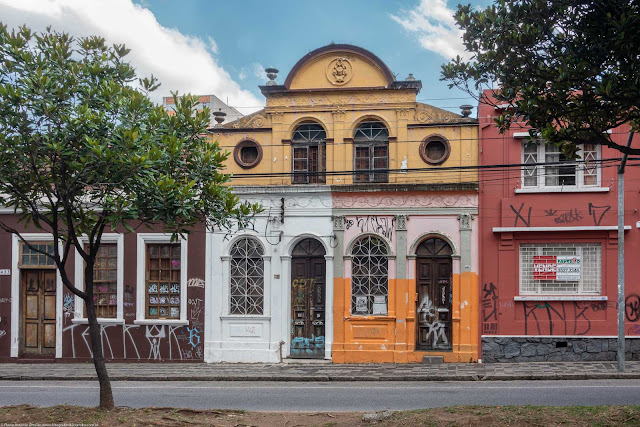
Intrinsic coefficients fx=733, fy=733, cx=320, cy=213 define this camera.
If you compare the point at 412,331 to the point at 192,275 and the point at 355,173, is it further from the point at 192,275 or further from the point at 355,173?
the point at 192,275

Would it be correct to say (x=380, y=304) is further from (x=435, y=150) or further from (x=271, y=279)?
(x=435, y=150)

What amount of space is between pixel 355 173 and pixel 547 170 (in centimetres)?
477

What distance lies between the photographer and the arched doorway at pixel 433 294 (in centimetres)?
1842

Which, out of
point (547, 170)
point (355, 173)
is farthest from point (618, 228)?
point (355, 173)

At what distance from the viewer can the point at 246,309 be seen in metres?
19.1

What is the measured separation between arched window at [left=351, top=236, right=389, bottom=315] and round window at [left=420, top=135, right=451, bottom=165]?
2448 mm

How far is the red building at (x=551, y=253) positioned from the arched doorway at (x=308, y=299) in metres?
4.07

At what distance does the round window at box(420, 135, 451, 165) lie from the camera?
733 inches

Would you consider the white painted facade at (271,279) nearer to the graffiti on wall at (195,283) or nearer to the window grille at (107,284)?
the graffiti on wall at (195,283)

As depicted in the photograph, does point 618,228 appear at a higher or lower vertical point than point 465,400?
higher

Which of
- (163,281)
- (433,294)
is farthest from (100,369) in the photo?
(433,294)

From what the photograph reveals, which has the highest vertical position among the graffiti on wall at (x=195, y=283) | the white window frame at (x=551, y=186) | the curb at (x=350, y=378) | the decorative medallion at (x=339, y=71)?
the decorative medallion at (x=339, y=71)

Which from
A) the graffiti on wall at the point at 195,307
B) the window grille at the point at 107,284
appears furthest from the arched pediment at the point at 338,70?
the window grille at the point at 107,284

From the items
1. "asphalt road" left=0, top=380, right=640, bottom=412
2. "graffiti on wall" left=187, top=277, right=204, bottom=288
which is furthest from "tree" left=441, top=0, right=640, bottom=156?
"graffiti on wall" left=187, top=277, right=204, bottom=288
